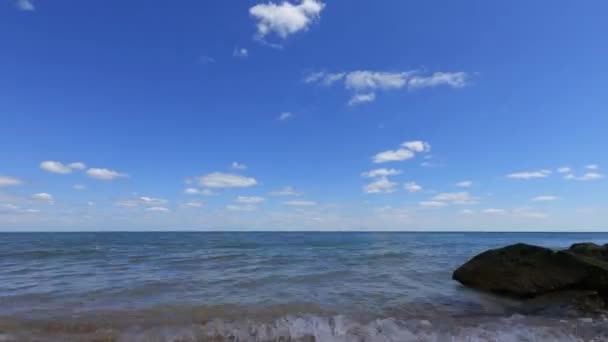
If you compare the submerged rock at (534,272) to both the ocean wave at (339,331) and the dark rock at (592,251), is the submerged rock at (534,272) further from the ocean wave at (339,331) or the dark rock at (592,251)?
the dark rock at (592,251)

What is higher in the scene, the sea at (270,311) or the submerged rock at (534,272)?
the submerged rock at (534,272)

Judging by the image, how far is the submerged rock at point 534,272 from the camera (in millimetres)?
8992

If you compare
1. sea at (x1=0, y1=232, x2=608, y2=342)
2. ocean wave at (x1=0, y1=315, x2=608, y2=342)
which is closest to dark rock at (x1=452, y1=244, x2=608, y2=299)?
sea at (x1=0, y1=232, x2=608, y2=342)

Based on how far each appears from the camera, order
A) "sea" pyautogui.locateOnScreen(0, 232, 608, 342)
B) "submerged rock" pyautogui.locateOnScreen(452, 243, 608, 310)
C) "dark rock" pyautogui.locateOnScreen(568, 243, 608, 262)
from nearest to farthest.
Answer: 1. "sea" pyautogui.locateOnScreen(0, 232, 608, 342)
2. "submerged rock" pyautogui.locateOnScreen(452, 243, 608, 310)
3. "dark rock" pyautogui.locateOnScreen(568, 243, 608, 262)

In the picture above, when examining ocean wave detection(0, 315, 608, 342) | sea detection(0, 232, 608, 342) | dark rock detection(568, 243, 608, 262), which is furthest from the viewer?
dark rock detection(568, 243, 608, 262)

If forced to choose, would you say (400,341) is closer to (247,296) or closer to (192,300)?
(247,296)

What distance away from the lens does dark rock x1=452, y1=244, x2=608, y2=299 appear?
29.5 ft

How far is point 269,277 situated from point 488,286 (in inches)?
307

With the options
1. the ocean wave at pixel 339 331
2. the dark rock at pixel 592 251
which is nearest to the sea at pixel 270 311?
the ocean wave at pixel 339 331

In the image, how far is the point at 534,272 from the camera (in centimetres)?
977

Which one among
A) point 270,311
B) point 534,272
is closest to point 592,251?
point 534,272

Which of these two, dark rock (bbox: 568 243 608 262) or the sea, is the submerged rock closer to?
the sea

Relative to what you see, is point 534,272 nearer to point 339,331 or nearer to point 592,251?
point 592,251

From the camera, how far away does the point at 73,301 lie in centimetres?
923
